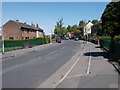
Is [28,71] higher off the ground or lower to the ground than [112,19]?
lower

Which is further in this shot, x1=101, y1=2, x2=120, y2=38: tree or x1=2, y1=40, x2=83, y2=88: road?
x1=101, y1=2, x2=120, y2=38: tree

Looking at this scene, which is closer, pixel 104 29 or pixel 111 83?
pixel 111 83

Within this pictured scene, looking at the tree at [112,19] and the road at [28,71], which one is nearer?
the road at [28,71]

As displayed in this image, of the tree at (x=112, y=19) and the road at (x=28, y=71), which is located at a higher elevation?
the tree at (x=112, y=19)

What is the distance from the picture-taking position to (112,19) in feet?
65.3

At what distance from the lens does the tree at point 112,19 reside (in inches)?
765

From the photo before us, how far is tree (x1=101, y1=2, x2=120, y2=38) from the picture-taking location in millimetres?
19438

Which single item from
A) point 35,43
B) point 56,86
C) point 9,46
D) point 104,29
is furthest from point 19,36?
point 56,86

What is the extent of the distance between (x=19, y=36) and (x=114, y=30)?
1923 inches

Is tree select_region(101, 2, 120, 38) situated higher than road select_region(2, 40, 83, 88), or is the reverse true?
tree select_region(101, 2, 120, 38)

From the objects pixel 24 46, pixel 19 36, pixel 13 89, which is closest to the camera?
pixel 13 89

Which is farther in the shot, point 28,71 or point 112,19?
point 112,19

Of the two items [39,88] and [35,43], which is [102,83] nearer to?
[39,88]

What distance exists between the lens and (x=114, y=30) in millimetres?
19922
